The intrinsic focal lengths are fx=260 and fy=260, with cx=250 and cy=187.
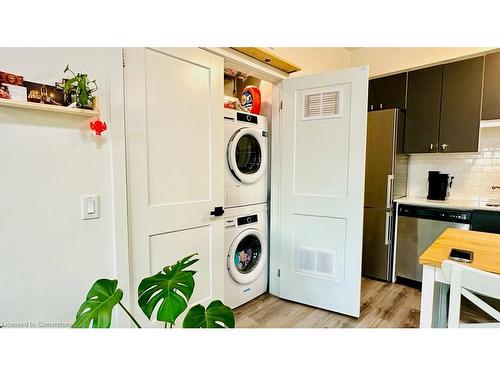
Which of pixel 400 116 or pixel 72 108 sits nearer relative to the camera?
pixel 72 108

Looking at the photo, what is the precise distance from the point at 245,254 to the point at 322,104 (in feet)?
4.94

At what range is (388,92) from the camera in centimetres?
299

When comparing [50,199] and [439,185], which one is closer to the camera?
[50,199]

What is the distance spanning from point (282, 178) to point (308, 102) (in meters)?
0.70

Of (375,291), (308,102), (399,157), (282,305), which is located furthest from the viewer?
(399,157)

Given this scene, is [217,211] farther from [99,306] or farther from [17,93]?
[17,93]

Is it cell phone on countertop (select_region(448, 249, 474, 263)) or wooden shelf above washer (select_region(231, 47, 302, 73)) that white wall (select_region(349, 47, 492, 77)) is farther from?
cell phone on countertop (select_region(448, 249, 474, 263))

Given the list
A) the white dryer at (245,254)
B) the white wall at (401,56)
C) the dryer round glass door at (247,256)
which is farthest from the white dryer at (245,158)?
the white wall at (401,56)

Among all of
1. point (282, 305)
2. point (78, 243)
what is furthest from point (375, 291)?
point (78, 243)

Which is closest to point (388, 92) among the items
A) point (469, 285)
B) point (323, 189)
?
point (323, 189)

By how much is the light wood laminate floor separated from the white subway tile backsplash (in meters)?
1.23

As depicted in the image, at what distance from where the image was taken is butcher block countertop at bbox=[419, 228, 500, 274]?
119 cm

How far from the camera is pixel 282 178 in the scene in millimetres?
2410
